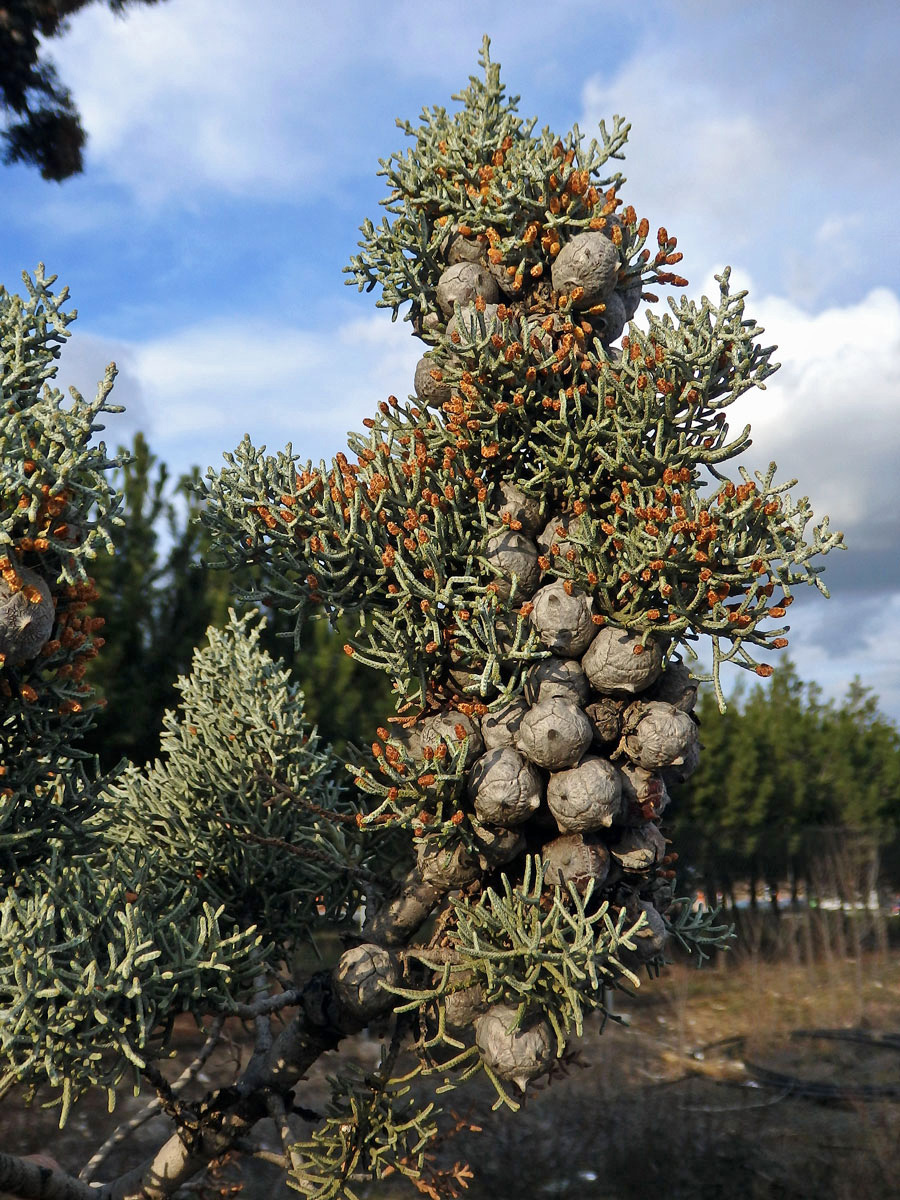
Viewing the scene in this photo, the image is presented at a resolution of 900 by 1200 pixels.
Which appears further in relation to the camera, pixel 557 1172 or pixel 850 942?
pixel 850 942

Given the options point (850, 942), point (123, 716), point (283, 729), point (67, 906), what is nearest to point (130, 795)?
point (283, 729)

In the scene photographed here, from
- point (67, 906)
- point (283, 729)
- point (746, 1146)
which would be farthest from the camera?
point (746, 1146)

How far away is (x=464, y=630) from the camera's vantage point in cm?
446

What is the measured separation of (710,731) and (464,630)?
20.9 metres

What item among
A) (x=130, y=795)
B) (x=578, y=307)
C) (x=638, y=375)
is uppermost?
(x=578, y=307)

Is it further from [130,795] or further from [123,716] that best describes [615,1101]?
[130,795]

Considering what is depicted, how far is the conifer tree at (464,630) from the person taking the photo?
4309 millimetres

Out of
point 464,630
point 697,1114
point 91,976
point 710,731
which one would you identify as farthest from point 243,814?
point 710,731

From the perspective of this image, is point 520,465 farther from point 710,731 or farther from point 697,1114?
point 710,731

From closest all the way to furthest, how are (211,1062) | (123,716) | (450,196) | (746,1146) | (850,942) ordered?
(450,196) → (746,1146) → (123,716) → (211,1062) → (850,942)

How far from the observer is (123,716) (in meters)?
13.9

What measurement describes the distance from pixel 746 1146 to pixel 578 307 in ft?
38.1

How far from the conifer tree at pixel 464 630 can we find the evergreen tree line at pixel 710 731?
1.10 m

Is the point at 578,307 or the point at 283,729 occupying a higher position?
the point at 578,307
